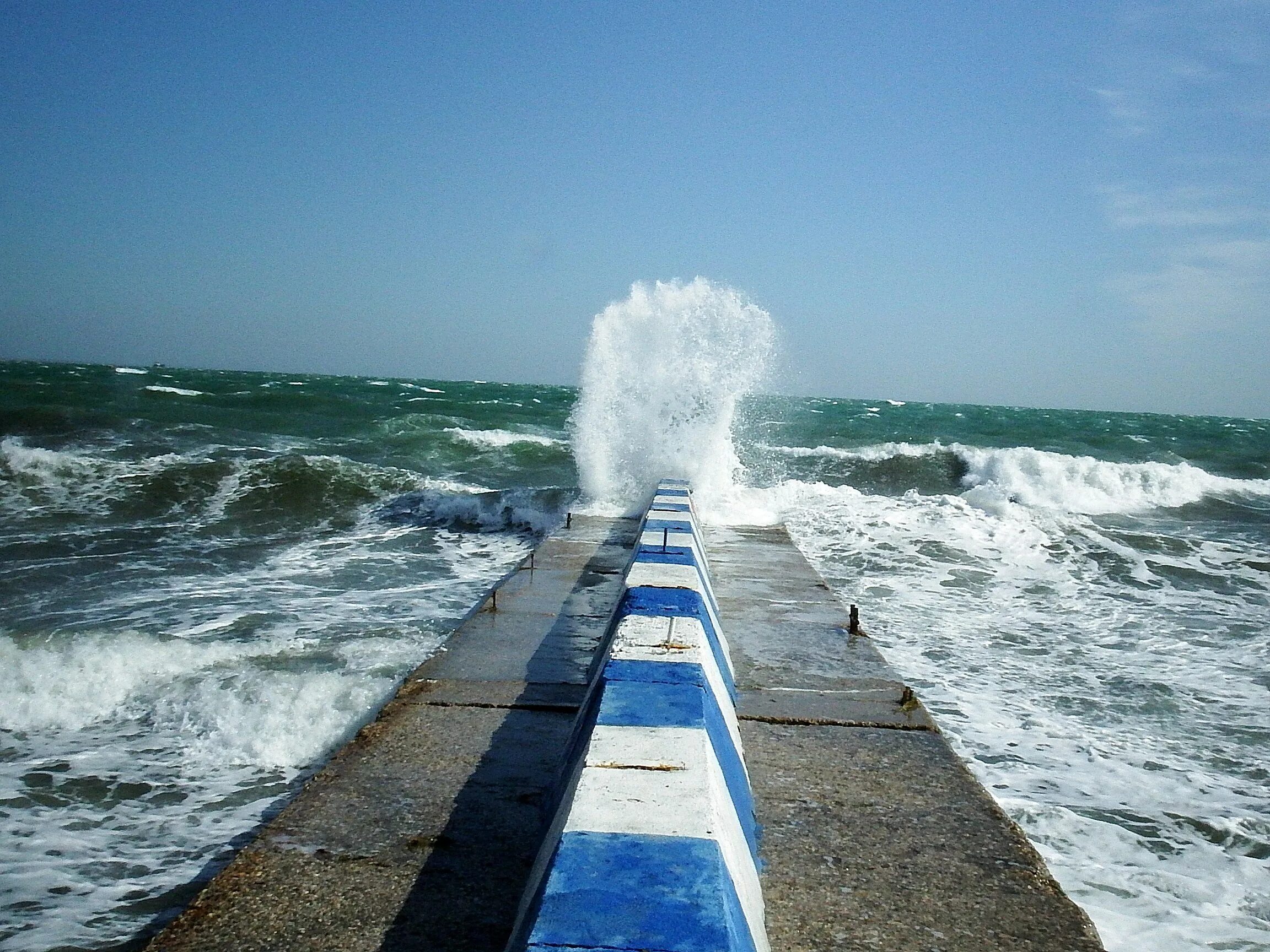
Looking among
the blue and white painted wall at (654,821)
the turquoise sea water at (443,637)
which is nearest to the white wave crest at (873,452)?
the turquoise sea water at (443,637)

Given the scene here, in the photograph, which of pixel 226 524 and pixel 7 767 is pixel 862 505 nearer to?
pixel 226 524

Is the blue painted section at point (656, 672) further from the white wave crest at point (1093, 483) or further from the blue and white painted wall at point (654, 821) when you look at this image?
the white wave crest at point (1093, 483)

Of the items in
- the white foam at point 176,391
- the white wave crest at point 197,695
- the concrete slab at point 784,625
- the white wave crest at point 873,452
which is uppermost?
the white foam at point 176,391

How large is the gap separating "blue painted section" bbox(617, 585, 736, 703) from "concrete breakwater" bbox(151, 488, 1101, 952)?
29mm

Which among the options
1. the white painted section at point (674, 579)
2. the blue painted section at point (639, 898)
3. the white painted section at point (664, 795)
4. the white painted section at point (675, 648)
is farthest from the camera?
the white painted section at point (674, 579)

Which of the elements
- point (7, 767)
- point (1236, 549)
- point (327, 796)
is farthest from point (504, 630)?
point (1236, 549)

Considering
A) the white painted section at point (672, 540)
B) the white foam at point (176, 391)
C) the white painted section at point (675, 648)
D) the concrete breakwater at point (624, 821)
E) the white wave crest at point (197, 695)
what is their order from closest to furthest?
the concrete breakwater at point (624, 821), the white painted section at point (675, 648), the white wave crest at point (197, 695), the white painted section at point (672, 540), the white foam at point (176, 391)

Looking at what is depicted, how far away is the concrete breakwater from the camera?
6.27 feet

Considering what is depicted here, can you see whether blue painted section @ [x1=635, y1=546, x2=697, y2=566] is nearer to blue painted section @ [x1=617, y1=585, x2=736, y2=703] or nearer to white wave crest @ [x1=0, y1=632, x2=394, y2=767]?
blue painted section @ [x1=617, y1=585, x2=736, y2=703]

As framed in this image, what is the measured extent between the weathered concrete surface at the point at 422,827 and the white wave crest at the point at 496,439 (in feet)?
49.4

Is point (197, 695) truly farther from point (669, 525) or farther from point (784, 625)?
point (784, 625)

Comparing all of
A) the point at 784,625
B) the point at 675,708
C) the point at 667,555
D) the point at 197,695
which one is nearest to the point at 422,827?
the point at 675,708

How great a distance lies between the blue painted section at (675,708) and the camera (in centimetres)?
203

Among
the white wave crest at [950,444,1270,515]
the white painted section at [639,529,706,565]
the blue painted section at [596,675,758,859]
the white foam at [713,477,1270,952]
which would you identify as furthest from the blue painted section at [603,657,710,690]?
the white wave crest at [950,444,1270,515]
